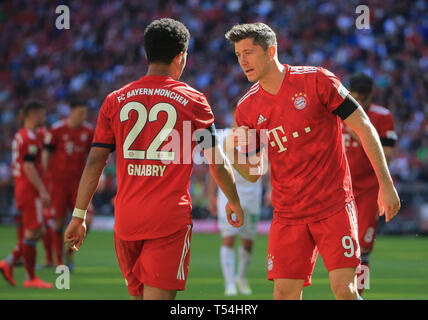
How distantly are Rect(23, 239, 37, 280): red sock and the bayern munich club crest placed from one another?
5.79 m

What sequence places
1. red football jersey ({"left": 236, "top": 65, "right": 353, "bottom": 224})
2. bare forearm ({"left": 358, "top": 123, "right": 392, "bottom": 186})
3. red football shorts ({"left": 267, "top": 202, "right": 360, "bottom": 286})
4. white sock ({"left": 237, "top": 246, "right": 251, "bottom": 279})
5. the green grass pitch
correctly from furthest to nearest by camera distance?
white sock ({"left": 237, "top": 246, "right": 251, "bottom": 279}), the green grass pitch, red football jersey ({"left": 236, "top": 65, "right": 353, "bottom": 224}), red football shorts ({"left": 267, "top": 202, "right": 360, "bottom": 286}), bare forearm ({"left": 358, "top": 123, "right": 392, "bottom": 186})

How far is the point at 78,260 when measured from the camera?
43.7 feet

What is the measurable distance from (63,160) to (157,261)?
25.7 ft

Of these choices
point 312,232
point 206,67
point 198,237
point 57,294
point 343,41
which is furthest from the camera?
point 206,67

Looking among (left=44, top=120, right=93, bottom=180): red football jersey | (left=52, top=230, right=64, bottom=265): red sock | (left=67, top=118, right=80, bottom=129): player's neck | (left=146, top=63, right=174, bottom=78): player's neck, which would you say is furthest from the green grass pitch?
(left=146, top=63, right=174, bottom=78): player's neck

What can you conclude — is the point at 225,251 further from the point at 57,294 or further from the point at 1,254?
the point at 1,254

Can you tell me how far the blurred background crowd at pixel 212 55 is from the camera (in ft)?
72.5

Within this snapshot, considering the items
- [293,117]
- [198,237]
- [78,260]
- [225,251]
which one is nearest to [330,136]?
[293,117]

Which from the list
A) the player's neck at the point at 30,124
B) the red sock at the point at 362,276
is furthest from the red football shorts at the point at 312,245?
the player's neck at the point at 30,124

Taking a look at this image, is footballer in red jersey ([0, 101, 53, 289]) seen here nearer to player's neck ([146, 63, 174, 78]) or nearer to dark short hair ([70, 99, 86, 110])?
dark short hair ([70, 99, 86, 110])

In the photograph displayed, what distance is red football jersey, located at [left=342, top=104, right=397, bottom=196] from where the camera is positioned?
300 inches

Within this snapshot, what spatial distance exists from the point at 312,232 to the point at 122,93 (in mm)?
1701

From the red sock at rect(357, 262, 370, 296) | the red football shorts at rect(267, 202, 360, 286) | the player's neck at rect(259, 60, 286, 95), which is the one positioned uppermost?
the player's neck at rect(259, 60, 286, 95)

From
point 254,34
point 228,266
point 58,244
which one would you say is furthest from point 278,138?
point 58,244
